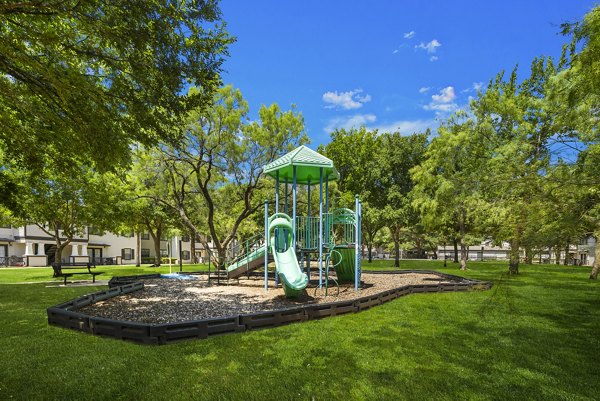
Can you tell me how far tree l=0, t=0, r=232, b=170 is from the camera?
225 inches

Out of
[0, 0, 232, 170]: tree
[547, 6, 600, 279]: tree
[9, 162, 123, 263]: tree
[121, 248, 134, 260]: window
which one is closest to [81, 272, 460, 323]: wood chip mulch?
[0, 0, 232, 170]: tree

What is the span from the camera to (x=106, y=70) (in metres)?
7.72

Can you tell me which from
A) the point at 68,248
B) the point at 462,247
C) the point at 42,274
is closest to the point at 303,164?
the point at 462,247

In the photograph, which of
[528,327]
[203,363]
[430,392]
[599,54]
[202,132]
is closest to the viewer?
[430,392]

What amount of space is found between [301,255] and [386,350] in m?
8.54

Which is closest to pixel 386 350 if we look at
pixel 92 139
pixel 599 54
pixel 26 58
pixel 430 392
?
pixel 430 392

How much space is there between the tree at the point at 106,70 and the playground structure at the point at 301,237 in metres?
5.72

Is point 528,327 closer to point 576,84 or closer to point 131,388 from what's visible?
point 576,84

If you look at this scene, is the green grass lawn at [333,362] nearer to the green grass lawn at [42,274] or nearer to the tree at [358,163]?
the green grass lawn at [42,274]

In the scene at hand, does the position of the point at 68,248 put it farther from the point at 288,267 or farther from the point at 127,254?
the point at 288,267

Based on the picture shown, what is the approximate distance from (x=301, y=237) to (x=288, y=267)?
3075mm

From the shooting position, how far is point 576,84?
19.8 feet

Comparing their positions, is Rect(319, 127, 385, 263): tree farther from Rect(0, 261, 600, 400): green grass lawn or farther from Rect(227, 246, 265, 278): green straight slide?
Rect(0, 261, 600, 400): green grass lawn

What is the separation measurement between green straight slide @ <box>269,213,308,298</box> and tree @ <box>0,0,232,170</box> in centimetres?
559
